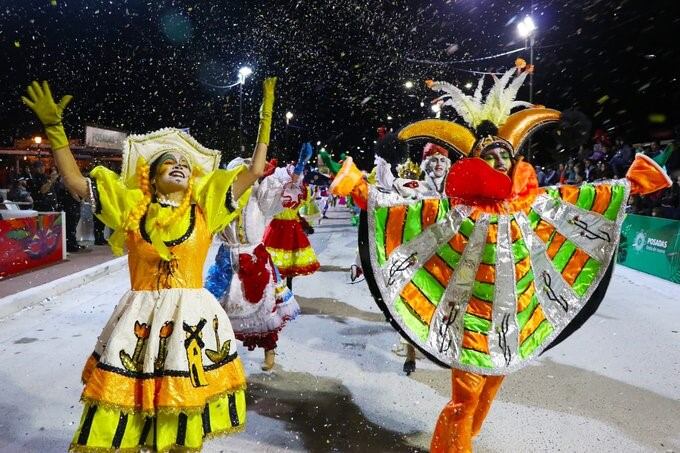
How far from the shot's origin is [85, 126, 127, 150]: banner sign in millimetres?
19016

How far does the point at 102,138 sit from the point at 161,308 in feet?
62.0

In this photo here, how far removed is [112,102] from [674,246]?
27.2m

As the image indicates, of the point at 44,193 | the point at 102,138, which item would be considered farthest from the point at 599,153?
the point at 102,138

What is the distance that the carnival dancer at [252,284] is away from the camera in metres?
4.83

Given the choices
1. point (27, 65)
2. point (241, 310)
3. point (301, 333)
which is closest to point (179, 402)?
point (241, 310)

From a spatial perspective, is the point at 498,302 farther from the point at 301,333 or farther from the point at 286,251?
the point at 286,251

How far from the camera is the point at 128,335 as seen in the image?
2.83 m

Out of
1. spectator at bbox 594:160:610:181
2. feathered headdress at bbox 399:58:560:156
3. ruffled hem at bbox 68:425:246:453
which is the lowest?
ruffled hem at bbox 68:425:246:453

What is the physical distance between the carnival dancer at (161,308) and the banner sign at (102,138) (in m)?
17.3

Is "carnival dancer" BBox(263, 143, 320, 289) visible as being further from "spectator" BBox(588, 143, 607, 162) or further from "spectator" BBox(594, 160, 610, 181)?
"spectator" BBox(588, 143, 607, 162)

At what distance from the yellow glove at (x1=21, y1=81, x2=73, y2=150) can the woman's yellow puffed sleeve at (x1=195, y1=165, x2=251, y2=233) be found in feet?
2.51

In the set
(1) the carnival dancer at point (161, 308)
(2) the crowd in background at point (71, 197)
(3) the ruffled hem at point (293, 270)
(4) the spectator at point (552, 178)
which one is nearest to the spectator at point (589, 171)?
(2) the crowd in background at point (71, 197)

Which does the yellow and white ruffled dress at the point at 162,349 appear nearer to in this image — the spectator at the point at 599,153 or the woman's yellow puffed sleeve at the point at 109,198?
the woman's yellow puffed sleeve at the point at 109,198

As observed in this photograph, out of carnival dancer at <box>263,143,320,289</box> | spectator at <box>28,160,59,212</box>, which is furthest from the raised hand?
spectator at <box>28,160,59,212</box>
